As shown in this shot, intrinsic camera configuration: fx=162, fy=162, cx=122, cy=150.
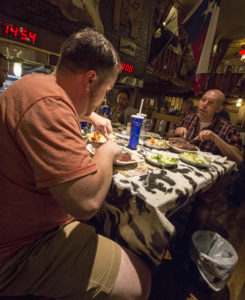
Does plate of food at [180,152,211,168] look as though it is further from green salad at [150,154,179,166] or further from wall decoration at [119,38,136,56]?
wall decoration at [119,38,136,56]

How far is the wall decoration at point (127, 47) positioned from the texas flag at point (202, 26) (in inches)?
81.9

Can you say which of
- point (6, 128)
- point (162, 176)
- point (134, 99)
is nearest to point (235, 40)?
point (134, 99)

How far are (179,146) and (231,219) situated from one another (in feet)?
6.36

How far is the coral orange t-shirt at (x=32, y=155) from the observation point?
0.57 m

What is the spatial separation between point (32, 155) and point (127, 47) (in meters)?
6.18

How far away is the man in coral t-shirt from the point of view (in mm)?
579

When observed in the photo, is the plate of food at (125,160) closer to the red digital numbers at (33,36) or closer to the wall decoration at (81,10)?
the red digital numbers at (33,36)

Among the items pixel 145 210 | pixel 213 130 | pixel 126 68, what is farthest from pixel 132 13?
pixel 145 210

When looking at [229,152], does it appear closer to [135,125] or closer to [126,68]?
[135,125]

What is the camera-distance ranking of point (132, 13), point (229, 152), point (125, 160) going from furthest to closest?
point (132, 13), point (229, 152), point (125, 160)

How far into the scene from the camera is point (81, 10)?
407 centimetres

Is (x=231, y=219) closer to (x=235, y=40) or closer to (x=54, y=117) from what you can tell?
(x=54, y=117)

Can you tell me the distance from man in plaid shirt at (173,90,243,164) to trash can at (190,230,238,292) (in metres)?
1.06

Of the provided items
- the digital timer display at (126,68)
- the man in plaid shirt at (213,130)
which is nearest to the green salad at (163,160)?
the man in plaid shirt at (213,130)
